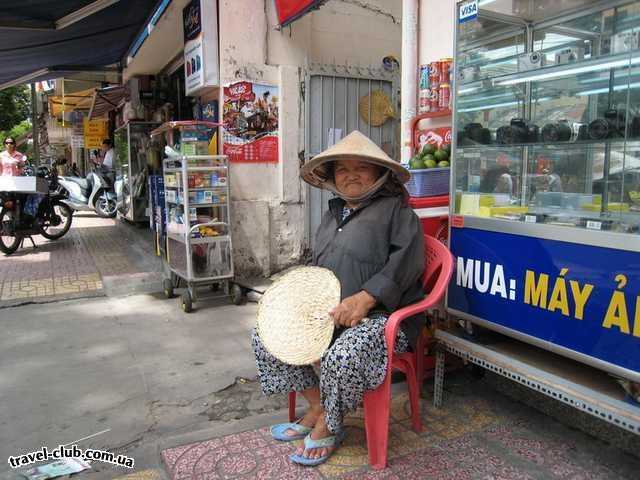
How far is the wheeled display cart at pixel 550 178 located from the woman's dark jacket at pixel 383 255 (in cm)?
42

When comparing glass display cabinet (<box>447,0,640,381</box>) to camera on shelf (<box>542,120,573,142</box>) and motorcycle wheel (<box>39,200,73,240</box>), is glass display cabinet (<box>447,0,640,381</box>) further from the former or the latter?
motorcycle wheel (<box>39,200,73,240</box>)

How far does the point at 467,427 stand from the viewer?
2541 mm

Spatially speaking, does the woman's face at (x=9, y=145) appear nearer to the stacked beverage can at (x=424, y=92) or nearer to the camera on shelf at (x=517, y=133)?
the stacked beverage can at (x=424, y=92)

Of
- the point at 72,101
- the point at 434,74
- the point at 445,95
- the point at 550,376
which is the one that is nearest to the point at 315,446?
the point at 550,376

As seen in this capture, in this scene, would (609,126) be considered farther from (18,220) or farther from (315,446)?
(18,220)

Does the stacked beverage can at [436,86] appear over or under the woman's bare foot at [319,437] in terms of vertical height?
over

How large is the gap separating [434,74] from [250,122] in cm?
259

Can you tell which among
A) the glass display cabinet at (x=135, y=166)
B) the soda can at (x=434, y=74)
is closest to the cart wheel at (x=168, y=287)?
the soda can at (x=434, y=74)

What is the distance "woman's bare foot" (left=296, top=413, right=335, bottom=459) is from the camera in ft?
7.38

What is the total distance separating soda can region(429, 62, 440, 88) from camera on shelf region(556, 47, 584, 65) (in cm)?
88

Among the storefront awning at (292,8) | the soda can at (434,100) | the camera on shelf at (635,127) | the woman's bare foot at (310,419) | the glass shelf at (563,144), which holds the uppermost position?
the storefront awning at (292,8)

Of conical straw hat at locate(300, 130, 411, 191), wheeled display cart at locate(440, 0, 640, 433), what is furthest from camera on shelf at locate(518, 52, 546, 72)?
conical straw hat at locate(300, 130, 411, 191)

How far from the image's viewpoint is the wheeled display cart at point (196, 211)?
4.77m

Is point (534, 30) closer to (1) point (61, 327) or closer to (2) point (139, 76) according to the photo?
(1) point (61, 327)
